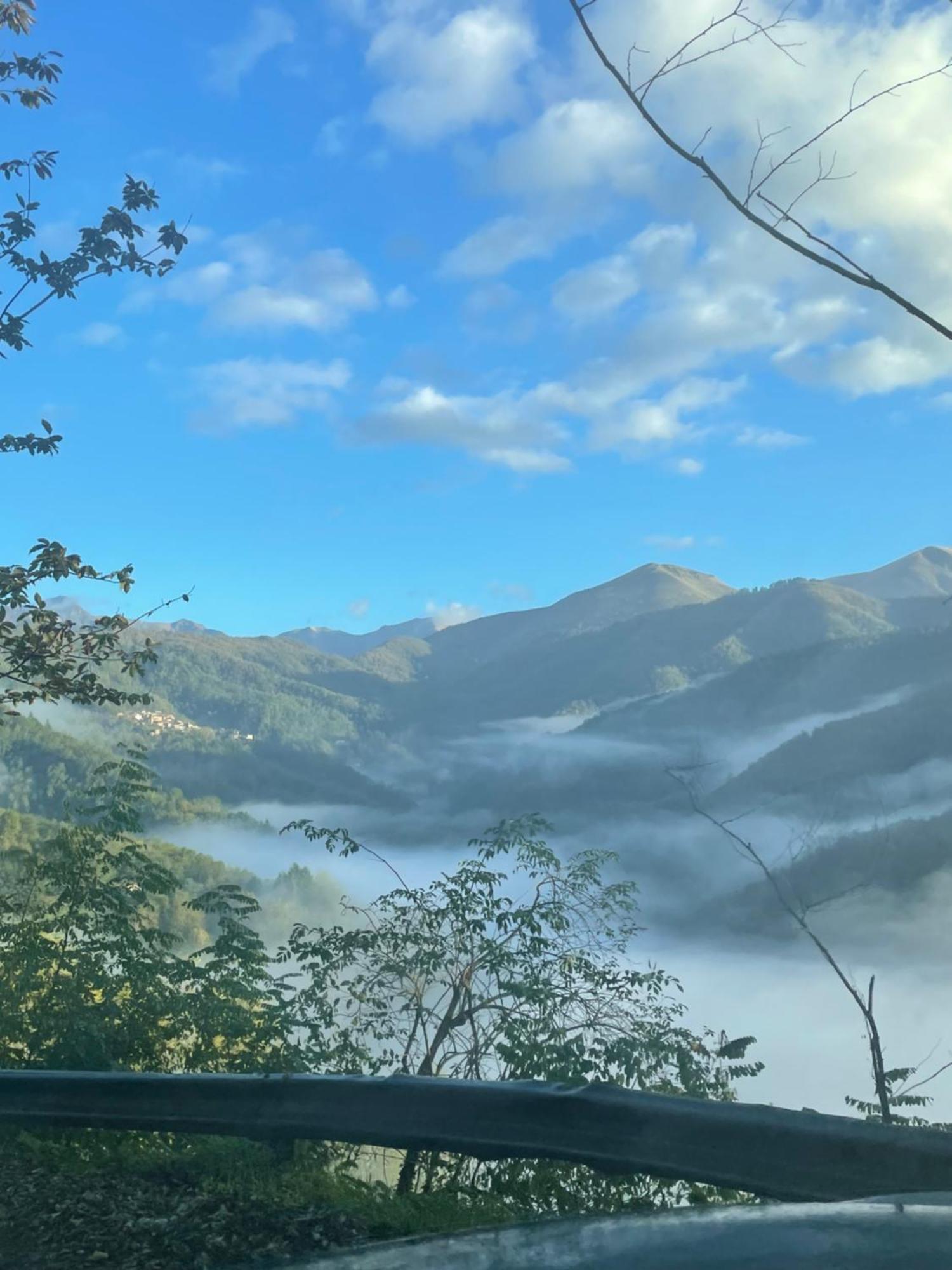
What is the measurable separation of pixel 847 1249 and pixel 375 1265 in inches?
26.8

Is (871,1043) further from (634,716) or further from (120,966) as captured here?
(634,716)

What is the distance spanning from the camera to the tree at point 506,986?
4730 mm

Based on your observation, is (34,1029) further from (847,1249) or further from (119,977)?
(847,1249)

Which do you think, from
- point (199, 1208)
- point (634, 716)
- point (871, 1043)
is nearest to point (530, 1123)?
point (199, 1208)

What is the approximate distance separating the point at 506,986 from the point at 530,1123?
115 inches

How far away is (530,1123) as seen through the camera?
2.57 m

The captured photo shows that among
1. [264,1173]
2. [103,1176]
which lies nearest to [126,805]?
[103,1176]

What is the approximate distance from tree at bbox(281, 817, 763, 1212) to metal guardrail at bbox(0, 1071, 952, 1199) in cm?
179

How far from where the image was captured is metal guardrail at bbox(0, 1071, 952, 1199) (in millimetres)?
2268

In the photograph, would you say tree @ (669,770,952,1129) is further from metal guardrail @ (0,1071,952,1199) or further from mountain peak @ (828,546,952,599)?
mountain peak @ (828,546,952,599)

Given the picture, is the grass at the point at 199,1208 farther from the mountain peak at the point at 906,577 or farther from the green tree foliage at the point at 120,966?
the mountain peak at the point at 906,577

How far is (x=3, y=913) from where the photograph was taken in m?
5.78

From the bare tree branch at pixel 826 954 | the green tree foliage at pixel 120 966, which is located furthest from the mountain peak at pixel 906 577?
the green tree foliage at pixel 120 966

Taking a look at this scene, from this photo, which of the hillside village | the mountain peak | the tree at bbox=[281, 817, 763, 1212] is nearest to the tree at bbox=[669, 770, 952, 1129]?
the tree at bbox=[281, 817, 763, 1212]
